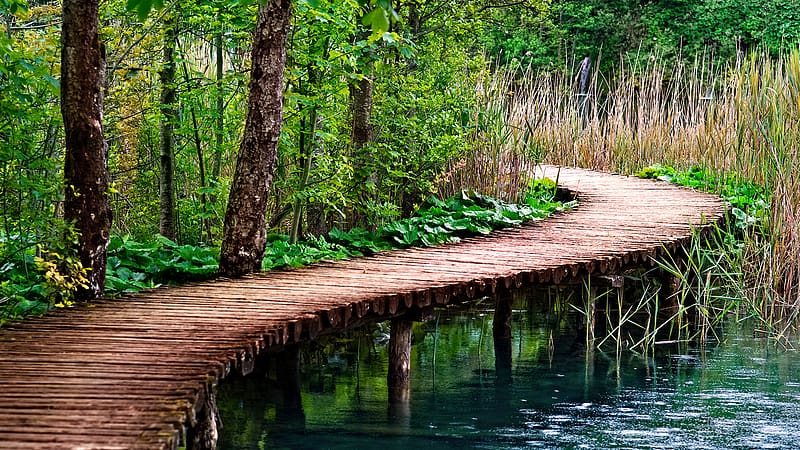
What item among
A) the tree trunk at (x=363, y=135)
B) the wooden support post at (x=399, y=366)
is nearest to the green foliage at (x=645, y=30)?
the tree trunk at (x=363, y=135)

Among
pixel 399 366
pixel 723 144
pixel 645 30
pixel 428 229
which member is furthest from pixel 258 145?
pixel 645 30

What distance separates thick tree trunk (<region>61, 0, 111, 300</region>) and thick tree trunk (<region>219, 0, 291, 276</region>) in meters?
1.05

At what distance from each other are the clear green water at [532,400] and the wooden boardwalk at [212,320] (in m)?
0.69

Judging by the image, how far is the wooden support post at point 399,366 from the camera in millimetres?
6262

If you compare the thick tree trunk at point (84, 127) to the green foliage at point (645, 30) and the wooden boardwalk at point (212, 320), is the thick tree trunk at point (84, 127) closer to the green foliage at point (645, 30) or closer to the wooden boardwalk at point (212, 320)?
the wooden boardwalk at point (212, 320)

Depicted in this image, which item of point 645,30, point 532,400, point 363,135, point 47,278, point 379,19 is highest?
point 645,30

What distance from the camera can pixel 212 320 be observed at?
15.5 feet

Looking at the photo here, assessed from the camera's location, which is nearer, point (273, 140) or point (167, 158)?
point (273, 140)

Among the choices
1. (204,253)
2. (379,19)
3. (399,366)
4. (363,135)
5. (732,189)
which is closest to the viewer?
(379,19)

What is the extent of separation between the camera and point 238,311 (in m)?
4.96

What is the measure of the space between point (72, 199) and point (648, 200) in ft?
20.8

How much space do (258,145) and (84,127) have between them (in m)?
1.23

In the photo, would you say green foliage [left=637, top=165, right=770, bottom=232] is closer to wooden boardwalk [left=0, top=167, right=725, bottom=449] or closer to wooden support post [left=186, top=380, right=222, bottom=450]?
wooden boardwalk [left=0, top=167, right=725, bottom=449]

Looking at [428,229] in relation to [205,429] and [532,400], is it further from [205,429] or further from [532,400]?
[205,429]
